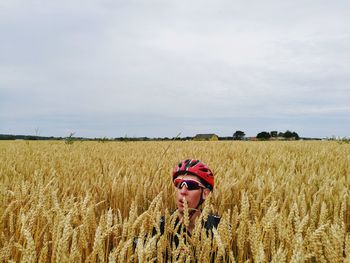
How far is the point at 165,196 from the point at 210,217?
1.91 feet

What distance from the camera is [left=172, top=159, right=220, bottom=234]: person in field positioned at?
208 centimetres

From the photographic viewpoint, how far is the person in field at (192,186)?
208cm

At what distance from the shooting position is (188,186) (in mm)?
2084

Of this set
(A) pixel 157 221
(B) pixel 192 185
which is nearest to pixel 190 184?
(B) pixel 192 185

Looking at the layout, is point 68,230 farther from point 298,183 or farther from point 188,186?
point 298,183

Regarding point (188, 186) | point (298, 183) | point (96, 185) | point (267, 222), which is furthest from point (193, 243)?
point (298, 183)

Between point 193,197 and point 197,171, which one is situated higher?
point 197,171

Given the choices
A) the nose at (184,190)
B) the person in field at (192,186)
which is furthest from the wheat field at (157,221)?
the nose at (184,190)

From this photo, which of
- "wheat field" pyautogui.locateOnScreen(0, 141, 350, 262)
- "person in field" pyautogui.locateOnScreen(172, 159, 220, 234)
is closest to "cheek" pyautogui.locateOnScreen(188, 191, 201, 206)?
"person in field" pyautogui.locateOnScreen(172, 159, 220, 234)

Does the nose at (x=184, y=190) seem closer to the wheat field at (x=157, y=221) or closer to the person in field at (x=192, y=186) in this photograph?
the person in field at (x=192, y=186)

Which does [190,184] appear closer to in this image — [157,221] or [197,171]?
[197,171]

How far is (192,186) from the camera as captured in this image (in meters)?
2.09

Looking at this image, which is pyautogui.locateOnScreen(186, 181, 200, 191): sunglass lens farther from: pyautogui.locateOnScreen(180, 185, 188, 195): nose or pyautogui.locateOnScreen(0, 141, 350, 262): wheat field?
pyautogui.locateOnScreen(0, 141, 350, 262): wheat field

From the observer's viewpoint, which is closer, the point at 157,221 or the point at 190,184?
the point at 157,221
